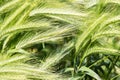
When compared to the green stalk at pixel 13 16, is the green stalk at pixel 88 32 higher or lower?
lower

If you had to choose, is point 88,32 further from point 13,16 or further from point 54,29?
point 13,16

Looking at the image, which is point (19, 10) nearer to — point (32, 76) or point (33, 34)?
point (33, 34)

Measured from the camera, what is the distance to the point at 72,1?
1871mm

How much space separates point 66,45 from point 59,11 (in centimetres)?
27

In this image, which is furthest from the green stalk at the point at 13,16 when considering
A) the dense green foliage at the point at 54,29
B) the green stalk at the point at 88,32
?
the green stalk at the point at 88,32

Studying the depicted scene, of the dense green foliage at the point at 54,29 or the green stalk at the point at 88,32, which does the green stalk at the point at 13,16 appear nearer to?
the dense green foliage at the point at 54,29

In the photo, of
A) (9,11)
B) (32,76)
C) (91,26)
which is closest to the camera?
(32,76)

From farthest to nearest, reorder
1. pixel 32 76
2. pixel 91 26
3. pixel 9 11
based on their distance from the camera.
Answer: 1. pixel 9 11
2. pixel 91 26
3. pixel 32 76

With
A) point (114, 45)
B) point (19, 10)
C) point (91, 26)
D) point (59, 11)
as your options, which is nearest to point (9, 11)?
point (19, 10)

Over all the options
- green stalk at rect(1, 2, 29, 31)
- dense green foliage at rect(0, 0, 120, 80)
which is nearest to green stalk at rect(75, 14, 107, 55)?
dense green foliage at rect(0, 0, 120, 80)

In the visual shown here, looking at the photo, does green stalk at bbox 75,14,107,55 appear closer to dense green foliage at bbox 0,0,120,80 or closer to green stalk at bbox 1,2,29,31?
dense green foliage at bbox 0,0,120,80

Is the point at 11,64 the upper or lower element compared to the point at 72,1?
lower

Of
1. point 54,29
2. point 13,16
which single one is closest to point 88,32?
point 54,29

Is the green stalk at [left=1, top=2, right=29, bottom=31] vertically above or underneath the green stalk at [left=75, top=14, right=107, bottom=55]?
above
